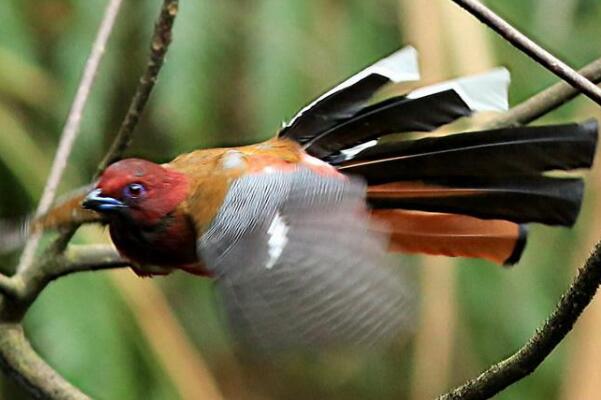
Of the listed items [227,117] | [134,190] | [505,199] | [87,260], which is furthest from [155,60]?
[227,117]

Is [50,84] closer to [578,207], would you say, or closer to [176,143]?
[176,143]

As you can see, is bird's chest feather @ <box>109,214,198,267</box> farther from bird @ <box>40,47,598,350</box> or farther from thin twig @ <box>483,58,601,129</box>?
thin twig @ <box>483,58,601,129</box>

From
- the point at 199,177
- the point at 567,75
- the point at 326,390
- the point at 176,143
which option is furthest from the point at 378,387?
the point at 567,75

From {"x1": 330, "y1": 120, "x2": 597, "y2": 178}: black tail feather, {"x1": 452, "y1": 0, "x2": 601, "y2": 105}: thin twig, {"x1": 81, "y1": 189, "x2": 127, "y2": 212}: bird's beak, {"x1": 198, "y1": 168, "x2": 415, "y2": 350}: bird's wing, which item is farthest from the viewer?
{"x1": 81, "y1": 189, "x2": 127, "y2": 212}: bird's beak

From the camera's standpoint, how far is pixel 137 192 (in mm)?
1135

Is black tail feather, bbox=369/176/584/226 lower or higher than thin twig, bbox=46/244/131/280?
higher

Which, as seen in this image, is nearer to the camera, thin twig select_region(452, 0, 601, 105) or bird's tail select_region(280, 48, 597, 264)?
thin twig select_region(452, 0, 601, 105)

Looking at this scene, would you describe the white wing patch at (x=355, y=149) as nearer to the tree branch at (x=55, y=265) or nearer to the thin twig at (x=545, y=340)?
the tree branch at (x=55, y=265)

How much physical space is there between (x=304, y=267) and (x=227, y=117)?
3.21 feet

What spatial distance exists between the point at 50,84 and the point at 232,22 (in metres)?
0.29

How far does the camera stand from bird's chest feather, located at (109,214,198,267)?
3.75 feet

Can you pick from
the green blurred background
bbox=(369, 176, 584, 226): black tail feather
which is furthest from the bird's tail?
the green blurred background

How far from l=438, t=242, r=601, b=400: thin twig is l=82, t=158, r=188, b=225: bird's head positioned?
1.26ft

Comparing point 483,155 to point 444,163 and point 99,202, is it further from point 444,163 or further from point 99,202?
point 99,202
